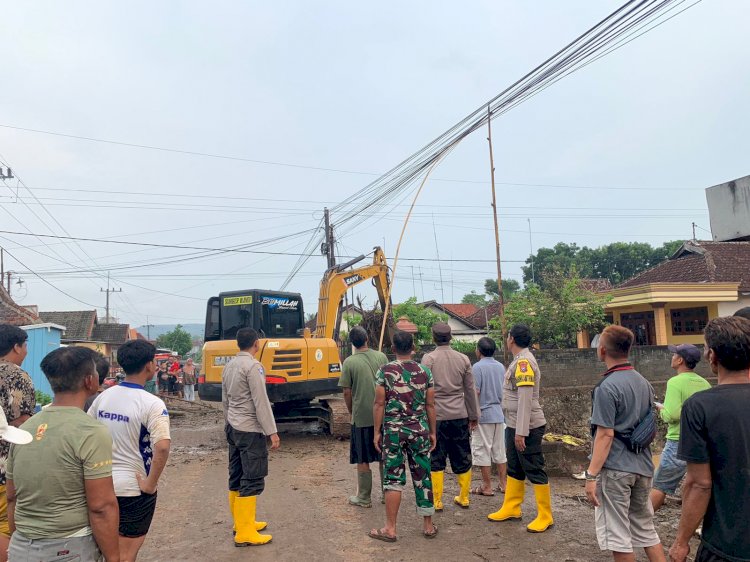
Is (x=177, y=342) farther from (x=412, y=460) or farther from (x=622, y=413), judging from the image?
(x=622, y=413)

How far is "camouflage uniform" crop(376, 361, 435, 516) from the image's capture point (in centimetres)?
500

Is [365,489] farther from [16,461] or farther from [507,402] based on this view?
[16,461]

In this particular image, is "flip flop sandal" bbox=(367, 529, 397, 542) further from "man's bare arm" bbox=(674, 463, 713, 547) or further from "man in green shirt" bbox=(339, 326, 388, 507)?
"man's bare arm" bbox=(674, 463, 713, 547)

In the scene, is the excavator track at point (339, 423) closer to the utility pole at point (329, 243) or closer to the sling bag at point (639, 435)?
the sling bag at point (639, 435)

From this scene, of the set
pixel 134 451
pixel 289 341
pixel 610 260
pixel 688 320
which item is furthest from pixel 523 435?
pixel 610 260

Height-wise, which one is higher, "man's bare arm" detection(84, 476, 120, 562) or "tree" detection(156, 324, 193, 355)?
"tree" detection(156, 324, 193, 355)

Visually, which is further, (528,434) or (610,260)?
(610,260)

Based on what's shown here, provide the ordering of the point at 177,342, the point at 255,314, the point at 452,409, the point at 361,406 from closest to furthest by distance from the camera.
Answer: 1. the point at 452,409
2. the point at 361,406
3. the point at 255,314
4. the point at 177,342

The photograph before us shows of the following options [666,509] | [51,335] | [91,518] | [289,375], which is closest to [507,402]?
[666,509]

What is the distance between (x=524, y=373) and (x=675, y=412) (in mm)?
1313

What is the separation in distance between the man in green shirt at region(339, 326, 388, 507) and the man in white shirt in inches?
111

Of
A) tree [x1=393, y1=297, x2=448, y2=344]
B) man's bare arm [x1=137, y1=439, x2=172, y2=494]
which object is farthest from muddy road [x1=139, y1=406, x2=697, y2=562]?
tree [x1=393, y1=297, x2=448, y2=344]

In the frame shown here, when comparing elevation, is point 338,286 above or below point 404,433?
above

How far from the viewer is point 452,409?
5.79 meters
